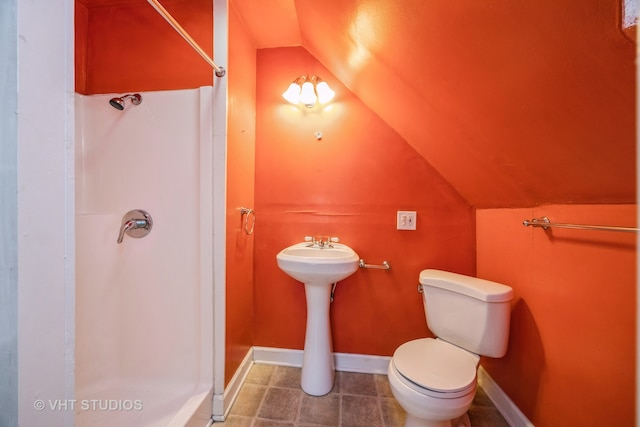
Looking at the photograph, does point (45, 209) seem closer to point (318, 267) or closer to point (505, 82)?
point (318, 267)

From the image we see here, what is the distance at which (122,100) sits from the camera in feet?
3.91

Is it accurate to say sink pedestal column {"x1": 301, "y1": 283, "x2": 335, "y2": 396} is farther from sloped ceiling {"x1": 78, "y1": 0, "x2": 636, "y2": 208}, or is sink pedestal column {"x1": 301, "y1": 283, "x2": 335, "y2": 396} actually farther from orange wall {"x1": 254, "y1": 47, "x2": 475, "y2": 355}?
sloped ceiling {"x1": 78, "y1": 0, "x2": 636, "y2": 208}

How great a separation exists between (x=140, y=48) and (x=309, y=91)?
96 centimetres

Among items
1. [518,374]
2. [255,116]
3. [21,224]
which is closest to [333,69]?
[255,116]

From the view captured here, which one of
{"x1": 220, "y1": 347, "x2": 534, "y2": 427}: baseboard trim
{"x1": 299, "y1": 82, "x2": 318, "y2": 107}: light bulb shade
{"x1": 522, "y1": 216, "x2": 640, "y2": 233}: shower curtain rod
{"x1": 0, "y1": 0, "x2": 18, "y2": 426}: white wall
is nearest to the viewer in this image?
{"x1": 0, "y1": 0, "x2": 18, "y2": 426}: white wall

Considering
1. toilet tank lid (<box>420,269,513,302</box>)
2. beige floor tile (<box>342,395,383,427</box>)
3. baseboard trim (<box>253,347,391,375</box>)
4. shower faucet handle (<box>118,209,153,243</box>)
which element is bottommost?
beige floor tile (<box>342,395,383,427</box>)

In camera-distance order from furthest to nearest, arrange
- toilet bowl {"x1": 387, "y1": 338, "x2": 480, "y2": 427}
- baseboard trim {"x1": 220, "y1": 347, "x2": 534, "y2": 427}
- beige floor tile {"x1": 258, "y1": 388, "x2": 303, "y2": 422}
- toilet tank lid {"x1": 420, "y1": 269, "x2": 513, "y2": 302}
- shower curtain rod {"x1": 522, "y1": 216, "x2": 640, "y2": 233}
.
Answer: baseboard trim {"x1": 220, "y1": 347, "x2": 534, "y2": 427} < beige floor tile {"x1": 258, "y1": 388, "x2": 303, "y2": 422} < toilet tank lid {"x1": 420, "y1": 269, "x2": 513, "y2": 302} < toilet bowl {"x1": 387, "y1": 338, "x2": 480, "y2": 427} < shower curtain rod {"x1": 522, "y1": 216, "x2": 640, "y2": 233}

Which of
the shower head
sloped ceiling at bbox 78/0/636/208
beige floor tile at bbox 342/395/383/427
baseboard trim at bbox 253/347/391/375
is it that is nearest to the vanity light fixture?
sloped ceiling at bbox 78/0/636/208

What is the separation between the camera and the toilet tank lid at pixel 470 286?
Answer: 1.06m

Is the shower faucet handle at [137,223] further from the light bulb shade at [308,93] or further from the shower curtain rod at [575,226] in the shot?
the shower curtain rod at [575,226]

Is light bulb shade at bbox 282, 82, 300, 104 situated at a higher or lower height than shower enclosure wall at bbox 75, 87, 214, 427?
higher

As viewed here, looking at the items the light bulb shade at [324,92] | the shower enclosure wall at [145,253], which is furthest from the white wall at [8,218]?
the light bulb shade at [324,92]

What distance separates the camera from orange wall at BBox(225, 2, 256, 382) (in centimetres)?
123

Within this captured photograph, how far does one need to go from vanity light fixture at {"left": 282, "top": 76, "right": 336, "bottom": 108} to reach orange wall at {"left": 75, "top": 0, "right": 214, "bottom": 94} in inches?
19.0
